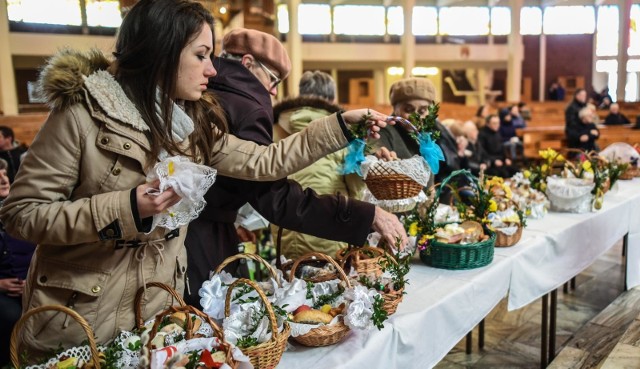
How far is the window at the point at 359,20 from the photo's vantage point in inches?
818

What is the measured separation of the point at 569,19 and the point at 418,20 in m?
7.20

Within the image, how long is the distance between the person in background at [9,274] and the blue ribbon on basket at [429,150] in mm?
1968

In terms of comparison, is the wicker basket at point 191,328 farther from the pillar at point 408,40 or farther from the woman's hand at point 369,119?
the pillar at point 408,40

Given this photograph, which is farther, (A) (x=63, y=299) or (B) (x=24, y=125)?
(B) (x=24, y=125)

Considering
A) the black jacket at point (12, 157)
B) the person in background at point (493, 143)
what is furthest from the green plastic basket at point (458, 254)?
the person in background at point (493, 143)

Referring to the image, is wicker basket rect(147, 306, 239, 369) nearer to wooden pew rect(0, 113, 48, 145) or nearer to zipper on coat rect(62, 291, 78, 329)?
zipper on coat rect(62, 291, 78, 329)

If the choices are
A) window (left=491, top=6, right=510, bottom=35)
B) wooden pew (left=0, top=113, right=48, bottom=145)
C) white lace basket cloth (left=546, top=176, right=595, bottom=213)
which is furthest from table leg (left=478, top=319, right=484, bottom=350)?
window (left=491, top=6, right=510, bottom=35)

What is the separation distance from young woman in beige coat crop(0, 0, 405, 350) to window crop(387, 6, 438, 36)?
2081cm

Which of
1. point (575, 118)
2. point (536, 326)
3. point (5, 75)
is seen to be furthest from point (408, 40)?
point (536, 326)

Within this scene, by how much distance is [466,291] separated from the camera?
6.86ft

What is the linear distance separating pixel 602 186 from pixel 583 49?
77.9ft

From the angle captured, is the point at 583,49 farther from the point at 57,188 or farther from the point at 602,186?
the point at 57,188

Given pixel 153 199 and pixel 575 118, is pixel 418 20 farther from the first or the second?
pixel 153 199

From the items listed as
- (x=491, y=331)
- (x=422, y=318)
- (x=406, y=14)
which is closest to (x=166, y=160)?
(x=422, y=318)
